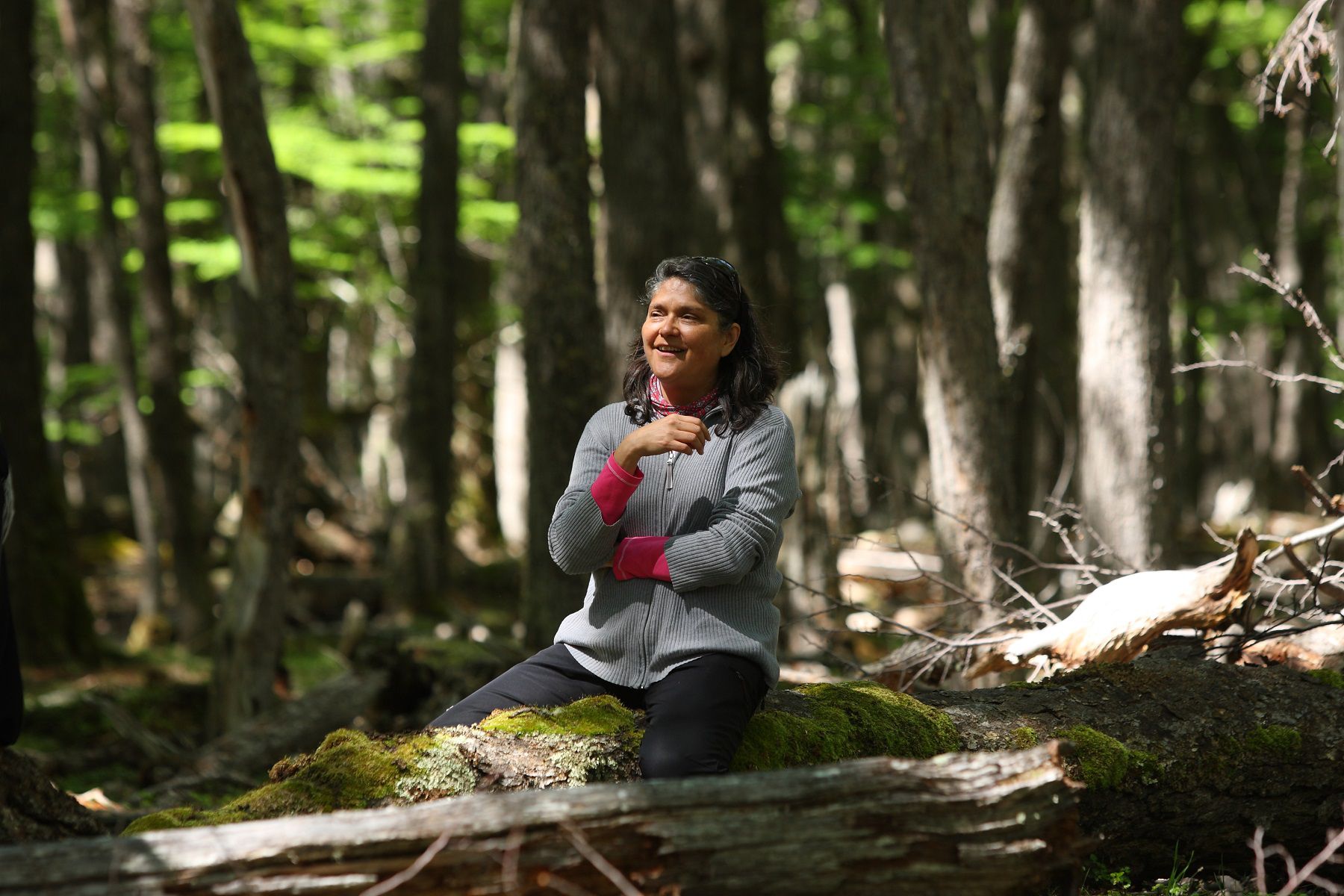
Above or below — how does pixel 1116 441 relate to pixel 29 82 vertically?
below

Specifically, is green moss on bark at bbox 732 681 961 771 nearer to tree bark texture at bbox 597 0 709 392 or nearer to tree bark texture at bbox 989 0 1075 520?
tree bark texture at bbox 597 0 709 392

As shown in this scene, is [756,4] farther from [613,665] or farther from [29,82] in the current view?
[613,665]

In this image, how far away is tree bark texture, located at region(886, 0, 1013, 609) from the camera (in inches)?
274

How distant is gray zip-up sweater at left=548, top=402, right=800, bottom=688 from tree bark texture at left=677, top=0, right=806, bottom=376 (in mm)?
8202

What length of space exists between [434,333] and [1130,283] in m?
8.51

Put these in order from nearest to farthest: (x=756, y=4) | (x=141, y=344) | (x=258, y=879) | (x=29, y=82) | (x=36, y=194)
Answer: (x=258, y=879) → (x=29, y=82) → (x=756, y=4) → (x=36, y=194) → (x=141, y=344)

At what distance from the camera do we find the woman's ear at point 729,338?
3.87 m

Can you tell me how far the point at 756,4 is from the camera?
44.4ft

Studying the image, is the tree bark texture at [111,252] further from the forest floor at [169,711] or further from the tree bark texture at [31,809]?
the tree bark texture at [31,809]

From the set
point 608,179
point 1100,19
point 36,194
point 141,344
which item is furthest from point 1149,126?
point 141,344

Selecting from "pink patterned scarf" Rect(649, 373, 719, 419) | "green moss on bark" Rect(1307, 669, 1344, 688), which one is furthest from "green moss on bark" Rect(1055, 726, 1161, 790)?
"pink patterned scarf" Rect(649, 373, 719, 419)

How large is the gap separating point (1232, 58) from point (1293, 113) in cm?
124

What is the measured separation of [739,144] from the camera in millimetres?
13258

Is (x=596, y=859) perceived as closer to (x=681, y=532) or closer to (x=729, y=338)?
(x=681, y=532)
